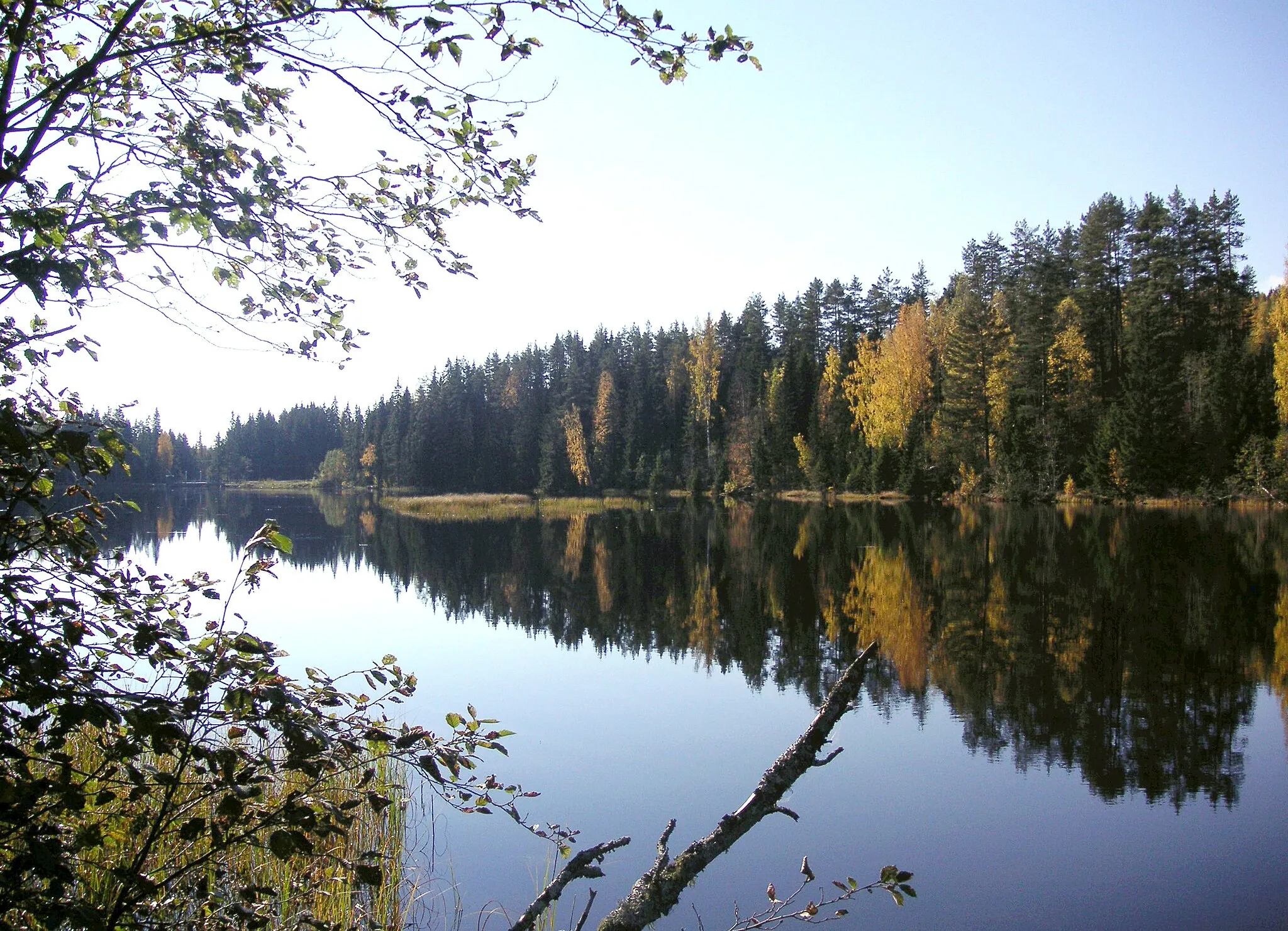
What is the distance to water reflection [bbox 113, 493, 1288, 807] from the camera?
32.0 feet

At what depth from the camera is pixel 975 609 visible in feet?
54.6

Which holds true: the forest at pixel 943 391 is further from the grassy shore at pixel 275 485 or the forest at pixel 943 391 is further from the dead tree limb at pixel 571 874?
the dead tree limb at pixel 571 874

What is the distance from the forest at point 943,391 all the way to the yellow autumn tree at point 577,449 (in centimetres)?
28

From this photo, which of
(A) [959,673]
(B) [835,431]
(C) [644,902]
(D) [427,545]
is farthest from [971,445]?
(C) [644,902]

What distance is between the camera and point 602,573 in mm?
23078

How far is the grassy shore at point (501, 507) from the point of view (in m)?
48.4

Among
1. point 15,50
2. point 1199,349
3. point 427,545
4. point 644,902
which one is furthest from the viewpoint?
point 1199,349

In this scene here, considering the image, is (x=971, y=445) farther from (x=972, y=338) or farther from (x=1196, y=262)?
(x=1196, y=262)

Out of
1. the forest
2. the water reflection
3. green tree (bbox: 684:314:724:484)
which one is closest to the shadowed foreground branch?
the water reflection

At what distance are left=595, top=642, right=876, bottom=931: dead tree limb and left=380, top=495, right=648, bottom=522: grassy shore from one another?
42.7 meters

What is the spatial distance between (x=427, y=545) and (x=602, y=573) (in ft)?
36.1

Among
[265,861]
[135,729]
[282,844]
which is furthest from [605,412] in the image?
[135,729]

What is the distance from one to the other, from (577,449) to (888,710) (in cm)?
5935

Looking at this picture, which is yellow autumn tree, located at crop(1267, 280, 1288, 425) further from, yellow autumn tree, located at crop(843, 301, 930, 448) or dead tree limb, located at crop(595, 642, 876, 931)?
dead tree limb, located at crop(595, 642, 876, 931)
